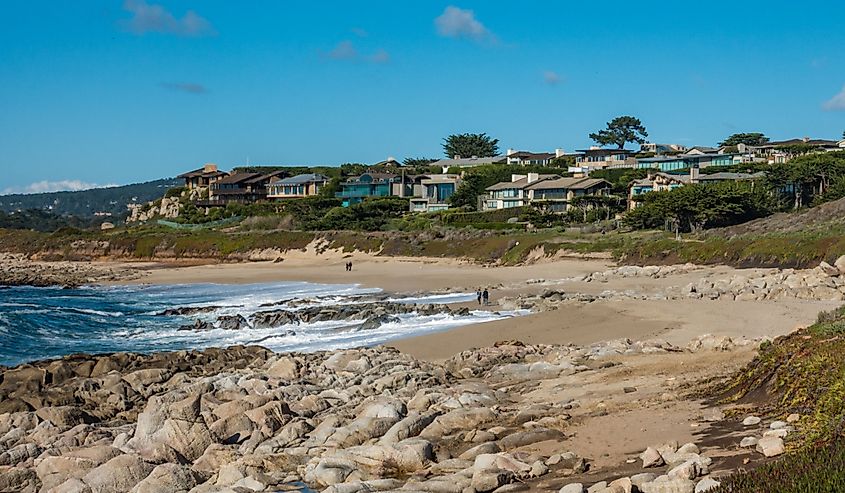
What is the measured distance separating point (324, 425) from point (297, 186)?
303 feet

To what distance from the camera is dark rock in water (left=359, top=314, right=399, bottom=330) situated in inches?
1126

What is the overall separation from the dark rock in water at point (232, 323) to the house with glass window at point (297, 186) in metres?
70.5

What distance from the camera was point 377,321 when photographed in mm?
29203

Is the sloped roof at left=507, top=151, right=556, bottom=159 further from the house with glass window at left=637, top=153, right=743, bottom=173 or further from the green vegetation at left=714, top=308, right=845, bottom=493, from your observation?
the green vegetation at left=714, top=308, right=845, bottom=493

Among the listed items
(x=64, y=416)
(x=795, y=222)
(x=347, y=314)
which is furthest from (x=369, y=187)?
(x=64, y=416)

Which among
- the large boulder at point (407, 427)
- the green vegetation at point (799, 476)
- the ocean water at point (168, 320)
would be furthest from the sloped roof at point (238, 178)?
the green vegetation at point (799, 476)

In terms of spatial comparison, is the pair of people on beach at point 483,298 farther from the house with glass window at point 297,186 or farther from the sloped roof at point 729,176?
the house with glass window at point 297,186

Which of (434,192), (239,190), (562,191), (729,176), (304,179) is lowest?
(562,191)

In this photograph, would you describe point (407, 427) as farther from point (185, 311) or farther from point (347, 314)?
point (185, 311)

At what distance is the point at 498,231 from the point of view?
209ft

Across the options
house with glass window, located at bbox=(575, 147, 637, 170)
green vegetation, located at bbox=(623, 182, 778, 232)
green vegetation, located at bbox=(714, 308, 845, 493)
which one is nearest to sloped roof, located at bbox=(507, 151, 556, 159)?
house with glass window, located at bbox=(575, 147, 637, 170)

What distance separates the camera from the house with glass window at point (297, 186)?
104 m

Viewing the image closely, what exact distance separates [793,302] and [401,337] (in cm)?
1207

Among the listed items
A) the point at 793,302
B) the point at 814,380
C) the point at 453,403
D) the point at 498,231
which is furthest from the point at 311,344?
the point at 498,231
